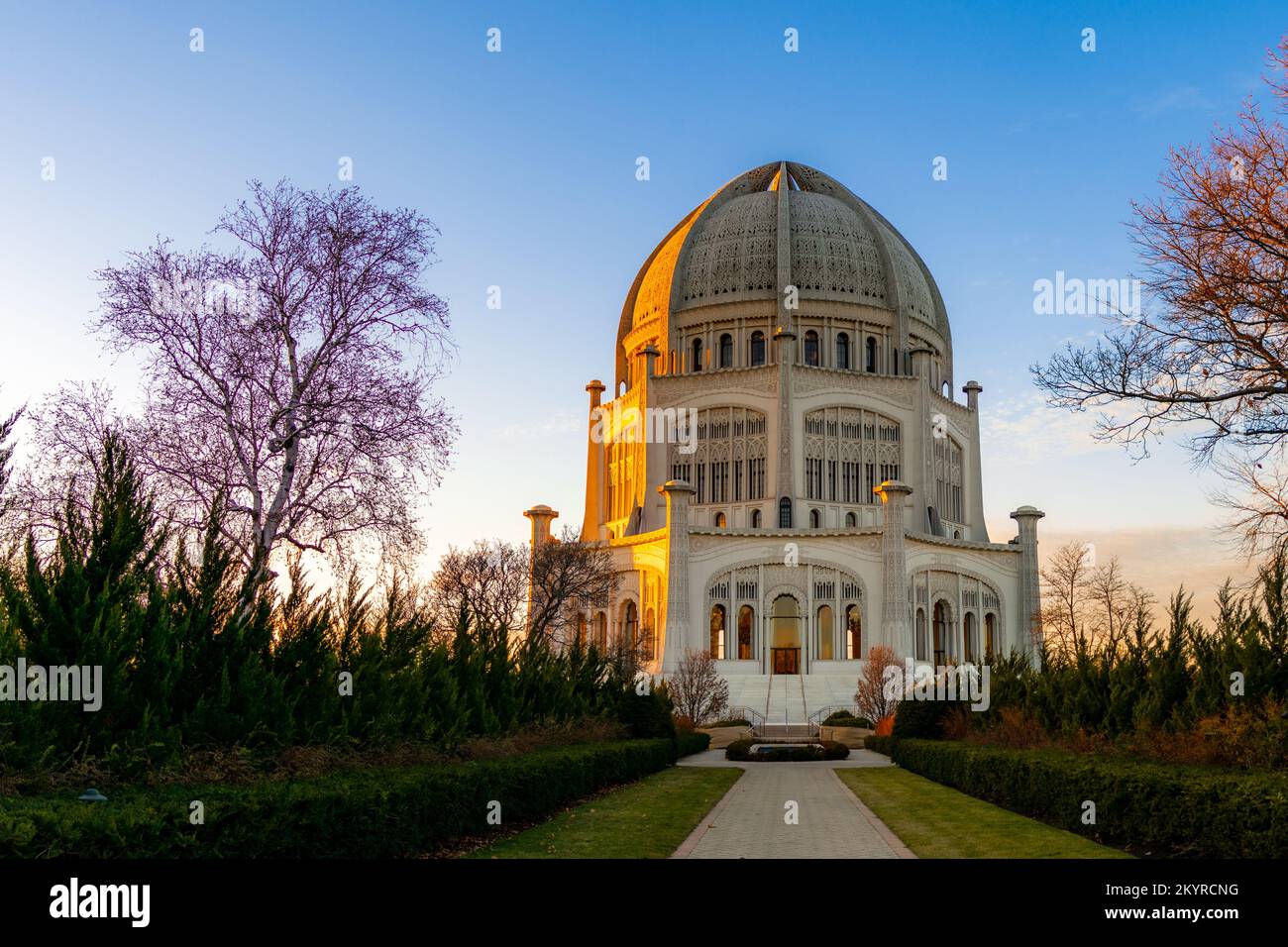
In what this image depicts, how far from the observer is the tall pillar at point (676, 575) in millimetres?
68594

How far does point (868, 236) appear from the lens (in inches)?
3344

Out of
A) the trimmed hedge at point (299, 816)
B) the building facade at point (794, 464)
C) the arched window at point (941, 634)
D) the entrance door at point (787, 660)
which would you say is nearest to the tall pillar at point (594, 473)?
the building facade at point (794, 464)

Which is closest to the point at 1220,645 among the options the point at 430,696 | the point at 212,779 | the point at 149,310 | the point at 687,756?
the point at 430,696

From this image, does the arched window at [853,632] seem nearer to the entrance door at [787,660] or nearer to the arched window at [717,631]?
the entrance door at [787,660]

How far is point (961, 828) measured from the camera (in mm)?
16375

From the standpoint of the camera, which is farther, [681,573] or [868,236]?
[868,236]

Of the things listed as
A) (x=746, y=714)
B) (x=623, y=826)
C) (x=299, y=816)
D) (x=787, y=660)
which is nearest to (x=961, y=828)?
(x=623, y=826)

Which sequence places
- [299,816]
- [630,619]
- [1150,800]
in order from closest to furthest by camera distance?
[299,816]
[1150,800]
[630,619]

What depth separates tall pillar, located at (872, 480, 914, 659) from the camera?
228 feet

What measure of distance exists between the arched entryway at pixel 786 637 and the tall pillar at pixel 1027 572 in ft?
49.8

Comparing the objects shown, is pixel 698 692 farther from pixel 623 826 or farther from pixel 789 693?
pixel 623 826

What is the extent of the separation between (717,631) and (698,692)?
19303 millimetres
